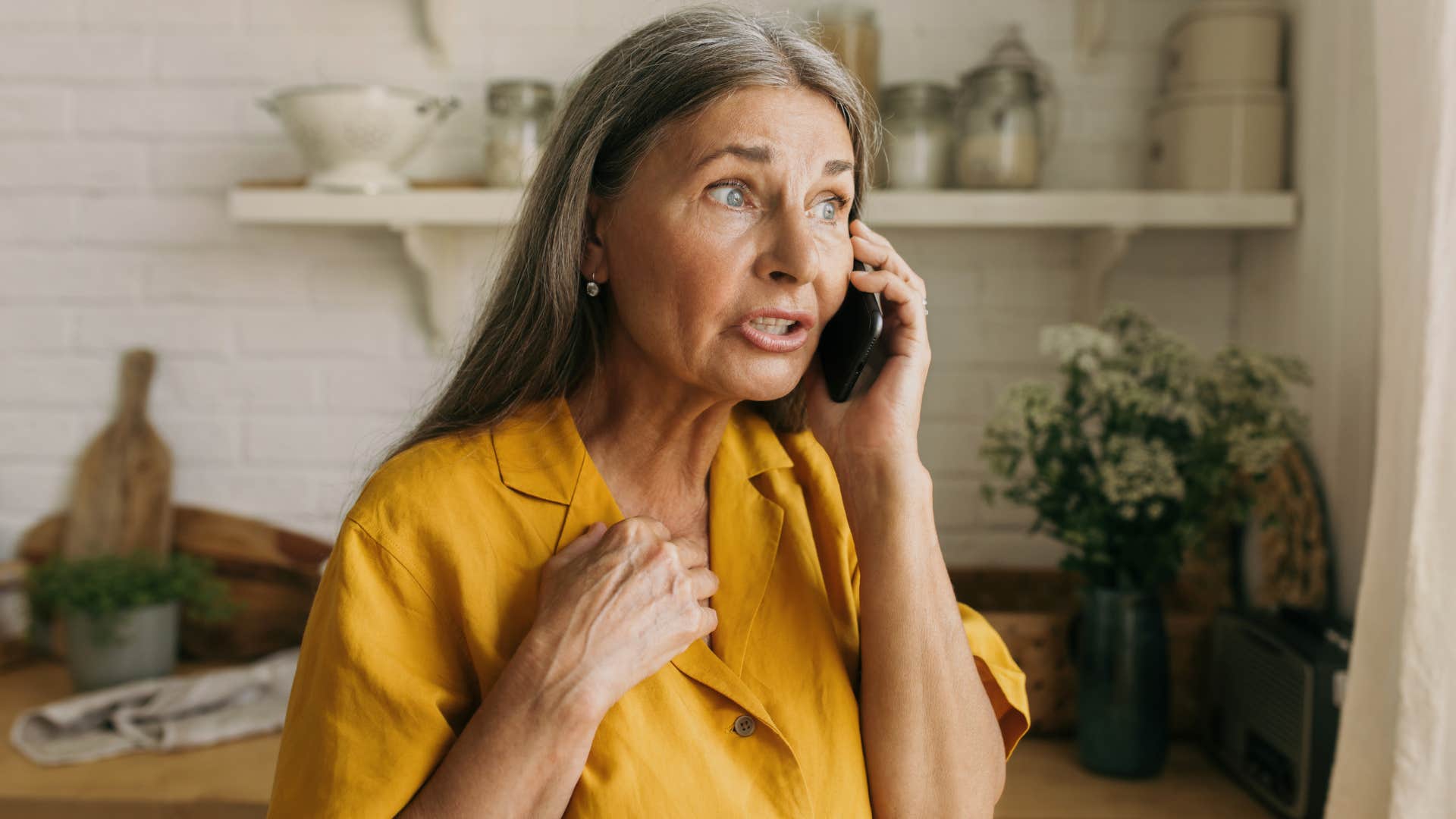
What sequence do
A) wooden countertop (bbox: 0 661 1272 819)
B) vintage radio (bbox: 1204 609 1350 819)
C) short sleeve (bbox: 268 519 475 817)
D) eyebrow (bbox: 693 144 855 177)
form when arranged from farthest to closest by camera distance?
wooden countertop (bbox: 0 661 1272 819)
vintage radio (bbox: 1204 609 1350 819)
eyebrow (bbox: 693 144 855 177)
short sleeve (bbox: 268 519 475 817)

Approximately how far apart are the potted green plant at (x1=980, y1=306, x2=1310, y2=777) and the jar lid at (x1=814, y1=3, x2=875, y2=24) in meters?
0.62

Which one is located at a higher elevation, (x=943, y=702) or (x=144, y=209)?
(x=144, y=209)

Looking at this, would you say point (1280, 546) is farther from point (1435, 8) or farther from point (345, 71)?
point (345, 71)

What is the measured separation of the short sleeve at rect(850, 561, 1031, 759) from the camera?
1160 mm

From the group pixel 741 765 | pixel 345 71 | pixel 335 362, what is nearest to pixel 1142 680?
pixel 741 765

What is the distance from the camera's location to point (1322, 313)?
1701 millimetres

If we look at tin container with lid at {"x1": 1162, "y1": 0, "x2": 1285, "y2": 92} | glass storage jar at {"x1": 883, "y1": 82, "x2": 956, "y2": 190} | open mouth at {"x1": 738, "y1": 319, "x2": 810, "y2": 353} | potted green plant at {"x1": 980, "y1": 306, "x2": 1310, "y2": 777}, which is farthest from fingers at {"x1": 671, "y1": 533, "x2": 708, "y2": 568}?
tin container with lid at {"x1": 1162, "y1": 0, "x2": 1285, "y2": 92}

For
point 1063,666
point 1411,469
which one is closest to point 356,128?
point 1063,666

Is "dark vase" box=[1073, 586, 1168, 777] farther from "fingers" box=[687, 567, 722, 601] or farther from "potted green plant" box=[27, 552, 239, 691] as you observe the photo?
"potted green plant" box=[27, 552, 239, 691]

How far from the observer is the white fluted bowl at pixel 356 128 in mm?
1763

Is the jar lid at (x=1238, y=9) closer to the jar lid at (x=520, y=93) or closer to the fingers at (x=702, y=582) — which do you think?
the jar lid at (x=520, y=93)

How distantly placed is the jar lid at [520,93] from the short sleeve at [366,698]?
3.60 ft

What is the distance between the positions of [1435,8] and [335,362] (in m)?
1.77

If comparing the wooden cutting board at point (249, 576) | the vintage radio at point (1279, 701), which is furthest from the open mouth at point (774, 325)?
the wooden cutting board at point (249, 576)
